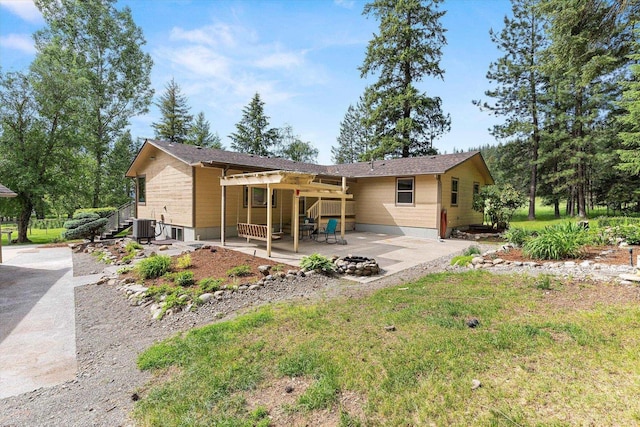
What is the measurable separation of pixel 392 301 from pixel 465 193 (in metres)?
12.8

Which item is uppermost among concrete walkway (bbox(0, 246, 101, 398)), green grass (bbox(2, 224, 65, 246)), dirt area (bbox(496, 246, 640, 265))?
dirt area (bbox(496, 246, 640, 265))

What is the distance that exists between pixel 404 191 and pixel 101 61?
2334cm

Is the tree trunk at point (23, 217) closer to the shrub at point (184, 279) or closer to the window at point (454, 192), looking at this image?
the shrub at point (184, 279)

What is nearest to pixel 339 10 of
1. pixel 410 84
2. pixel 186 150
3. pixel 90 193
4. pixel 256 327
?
pixel 186 150

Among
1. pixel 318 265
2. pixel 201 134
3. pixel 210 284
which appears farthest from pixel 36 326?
pixel 201 134

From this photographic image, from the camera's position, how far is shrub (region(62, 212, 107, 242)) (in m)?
13.0

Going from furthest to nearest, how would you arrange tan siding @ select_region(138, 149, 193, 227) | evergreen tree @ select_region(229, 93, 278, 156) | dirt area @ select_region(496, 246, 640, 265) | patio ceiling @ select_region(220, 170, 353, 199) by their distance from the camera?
evergreen tree @ select_region(229, 93, 278, 156) < tan siding @ select_region(138, 149, 193, 227) < patio ceiling @ select_region(220, 170, 353, 199) < dirt area @ select_region(496, 246, 640, 265)

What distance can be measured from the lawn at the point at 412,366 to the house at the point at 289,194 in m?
6.22

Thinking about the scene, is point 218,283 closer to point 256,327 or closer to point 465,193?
point 256,327

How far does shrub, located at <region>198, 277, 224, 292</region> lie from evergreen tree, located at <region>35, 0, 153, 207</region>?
62.7 feet

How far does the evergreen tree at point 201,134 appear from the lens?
101ft

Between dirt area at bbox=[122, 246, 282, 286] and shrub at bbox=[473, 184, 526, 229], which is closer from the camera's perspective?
dirt area at bbox=[122, 246, 282, 286]

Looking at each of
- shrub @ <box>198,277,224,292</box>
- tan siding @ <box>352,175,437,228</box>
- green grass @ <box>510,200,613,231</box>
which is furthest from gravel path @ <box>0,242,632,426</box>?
green grass @ <box>510,200,613,231</box>

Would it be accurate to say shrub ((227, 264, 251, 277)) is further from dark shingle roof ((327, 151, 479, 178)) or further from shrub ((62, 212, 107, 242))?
shrub ((62, 212, 107, 242))
